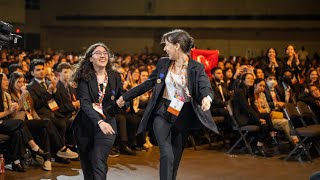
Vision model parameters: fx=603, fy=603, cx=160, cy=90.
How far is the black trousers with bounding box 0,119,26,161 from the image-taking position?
25.3ft

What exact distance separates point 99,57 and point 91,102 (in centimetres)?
45

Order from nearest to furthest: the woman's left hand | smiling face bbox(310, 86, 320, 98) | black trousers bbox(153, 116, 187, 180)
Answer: the woman's left hand
black trousers bbox(153, 116, 187, 180)
smiling face bbox(310, 86, 320, 98)

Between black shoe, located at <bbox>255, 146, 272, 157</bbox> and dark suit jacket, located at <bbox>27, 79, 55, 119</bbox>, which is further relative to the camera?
black shoe, located at <bbox>255, 146, 272, 157</bbox>

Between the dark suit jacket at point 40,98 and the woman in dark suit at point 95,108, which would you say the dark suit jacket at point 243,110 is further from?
the woman in dark suit at point 95,108

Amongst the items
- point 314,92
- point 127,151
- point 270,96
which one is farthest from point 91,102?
point 314,92

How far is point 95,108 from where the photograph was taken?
19.3 ft

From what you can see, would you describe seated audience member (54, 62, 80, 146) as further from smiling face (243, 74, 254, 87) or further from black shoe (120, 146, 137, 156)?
smiling face (243, 74, 254, 87)

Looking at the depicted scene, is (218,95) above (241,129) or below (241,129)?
above

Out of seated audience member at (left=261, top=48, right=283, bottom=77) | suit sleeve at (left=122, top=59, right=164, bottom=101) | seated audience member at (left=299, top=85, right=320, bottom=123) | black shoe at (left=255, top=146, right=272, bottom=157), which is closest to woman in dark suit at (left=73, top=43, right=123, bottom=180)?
suit sleeve at (left=122, top=59, right=164, bottom=101)

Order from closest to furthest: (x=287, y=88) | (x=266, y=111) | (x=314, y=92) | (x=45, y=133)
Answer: (x=45, y=133), (x=266, y=111), (x=314, y=92), (x=287, y=88)

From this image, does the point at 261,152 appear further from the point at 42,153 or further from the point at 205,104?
the point at 205,104

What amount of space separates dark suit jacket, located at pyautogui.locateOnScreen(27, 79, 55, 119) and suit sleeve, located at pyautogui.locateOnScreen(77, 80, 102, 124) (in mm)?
2595

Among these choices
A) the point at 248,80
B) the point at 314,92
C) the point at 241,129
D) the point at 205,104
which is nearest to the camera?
the point at 205,104

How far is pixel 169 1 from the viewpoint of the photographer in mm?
28641
